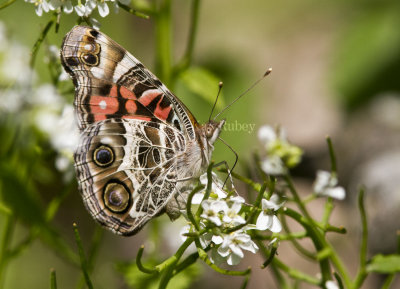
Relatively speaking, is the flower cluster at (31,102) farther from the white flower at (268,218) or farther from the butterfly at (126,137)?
the white flower at (268,218)

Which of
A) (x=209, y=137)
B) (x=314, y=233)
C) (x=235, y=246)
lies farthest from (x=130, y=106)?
(x=314, y=233)

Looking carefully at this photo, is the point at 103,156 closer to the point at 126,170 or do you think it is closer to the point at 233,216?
the point at 126,170

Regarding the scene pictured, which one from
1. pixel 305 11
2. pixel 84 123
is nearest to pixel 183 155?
pixel 84 123

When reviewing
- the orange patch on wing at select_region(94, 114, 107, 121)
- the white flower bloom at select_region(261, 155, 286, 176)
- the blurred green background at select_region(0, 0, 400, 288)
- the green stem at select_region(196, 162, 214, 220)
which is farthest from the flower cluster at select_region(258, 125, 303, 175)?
the orange patch on wing at select_region(94, 114, 107, 121)

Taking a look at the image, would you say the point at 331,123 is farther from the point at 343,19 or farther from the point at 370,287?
the point at 370,287

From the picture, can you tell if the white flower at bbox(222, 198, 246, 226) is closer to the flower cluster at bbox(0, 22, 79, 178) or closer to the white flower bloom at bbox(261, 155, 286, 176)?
the white flower bloom at bbox(261, 155, 286, 176)

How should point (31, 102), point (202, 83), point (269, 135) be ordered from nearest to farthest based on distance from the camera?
1. point (269, 135)
2. point (202, 83)
3. point (31, 102)
